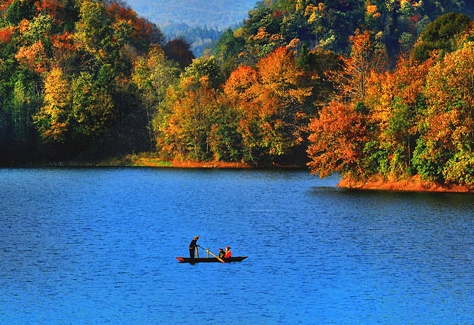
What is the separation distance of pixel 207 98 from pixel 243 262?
8261 cm

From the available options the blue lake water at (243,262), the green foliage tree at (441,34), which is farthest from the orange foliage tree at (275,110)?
the blue lake water at (243,262)

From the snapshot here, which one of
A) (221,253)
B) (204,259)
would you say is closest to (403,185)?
(221,253)

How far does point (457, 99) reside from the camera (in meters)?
82.4

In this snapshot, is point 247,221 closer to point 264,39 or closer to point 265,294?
point 265,294

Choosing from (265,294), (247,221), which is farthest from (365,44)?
(265,294)

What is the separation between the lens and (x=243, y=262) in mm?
50375

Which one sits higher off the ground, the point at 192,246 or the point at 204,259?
the point at 192,246

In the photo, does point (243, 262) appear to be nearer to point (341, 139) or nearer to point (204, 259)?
point (204, 259)

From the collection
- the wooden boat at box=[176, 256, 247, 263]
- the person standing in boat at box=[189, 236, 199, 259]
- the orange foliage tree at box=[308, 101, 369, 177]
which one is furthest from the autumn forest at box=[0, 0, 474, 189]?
the person standing in boat at box=[189, 236, 199, 259]

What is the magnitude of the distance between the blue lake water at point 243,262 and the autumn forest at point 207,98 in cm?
653

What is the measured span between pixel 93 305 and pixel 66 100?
9825 cm

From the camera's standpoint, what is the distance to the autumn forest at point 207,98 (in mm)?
86375

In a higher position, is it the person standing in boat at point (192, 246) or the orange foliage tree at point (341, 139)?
the orange foliage tree at point (341, 139)

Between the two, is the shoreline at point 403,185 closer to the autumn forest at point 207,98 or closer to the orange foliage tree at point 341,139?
the autumn forest at point 207,98
